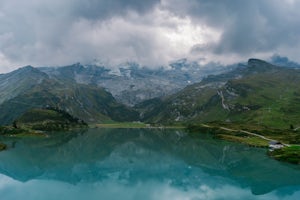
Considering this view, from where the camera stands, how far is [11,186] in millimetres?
88688

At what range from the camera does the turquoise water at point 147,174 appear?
80.9 m

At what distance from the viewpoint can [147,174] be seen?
348 feet

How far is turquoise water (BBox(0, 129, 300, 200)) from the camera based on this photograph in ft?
265

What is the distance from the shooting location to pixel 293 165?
112 metres

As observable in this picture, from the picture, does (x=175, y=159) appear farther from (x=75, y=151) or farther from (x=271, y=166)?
(x=75, y=151)

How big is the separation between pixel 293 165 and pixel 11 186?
85787 mm

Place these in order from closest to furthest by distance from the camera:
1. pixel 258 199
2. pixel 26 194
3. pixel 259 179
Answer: pixel 258 199, pixel 26 194, pixel 259 179

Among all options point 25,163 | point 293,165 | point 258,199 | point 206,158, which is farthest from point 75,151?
point 258,199

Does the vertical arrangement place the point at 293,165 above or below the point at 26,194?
above

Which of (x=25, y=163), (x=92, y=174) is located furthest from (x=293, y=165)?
(x=25, y=163)

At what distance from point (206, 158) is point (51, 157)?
6547cm

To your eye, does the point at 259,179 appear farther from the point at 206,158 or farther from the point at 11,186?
the point at 11,186

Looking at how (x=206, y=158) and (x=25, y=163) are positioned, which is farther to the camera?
(x=206, y=158)

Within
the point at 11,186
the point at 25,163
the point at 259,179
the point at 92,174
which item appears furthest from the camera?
the point at 25,163
